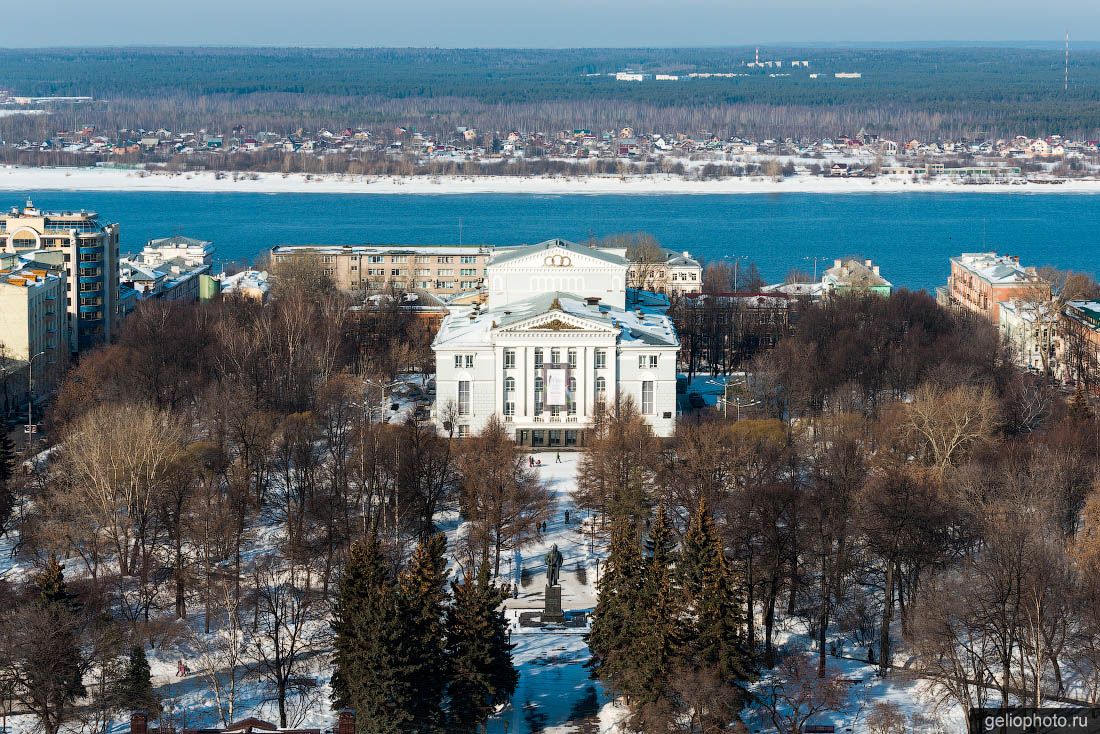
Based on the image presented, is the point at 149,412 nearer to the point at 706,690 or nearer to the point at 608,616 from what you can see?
the point at 608,616

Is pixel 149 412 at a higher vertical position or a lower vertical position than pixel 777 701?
higher

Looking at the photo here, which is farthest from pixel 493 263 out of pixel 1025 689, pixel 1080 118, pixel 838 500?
pixel 1080 118

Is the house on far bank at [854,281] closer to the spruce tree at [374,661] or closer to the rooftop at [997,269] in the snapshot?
the rooftop at [997,269]

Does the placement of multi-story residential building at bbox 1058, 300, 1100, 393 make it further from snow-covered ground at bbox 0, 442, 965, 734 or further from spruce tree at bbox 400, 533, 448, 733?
spruce tree at bbox 400, 533, 448, 733

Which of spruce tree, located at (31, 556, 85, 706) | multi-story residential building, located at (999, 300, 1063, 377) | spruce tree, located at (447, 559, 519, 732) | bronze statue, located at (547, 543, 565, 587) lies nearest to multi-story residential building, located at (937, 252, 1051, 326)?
multi-story residential building, located at (999, 300, 1063, 377)

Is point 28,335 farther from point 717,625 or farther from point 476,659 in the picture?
point 717,625

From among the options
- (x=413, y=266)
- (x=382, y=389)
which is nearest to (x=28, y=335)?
(x=382, y=389)

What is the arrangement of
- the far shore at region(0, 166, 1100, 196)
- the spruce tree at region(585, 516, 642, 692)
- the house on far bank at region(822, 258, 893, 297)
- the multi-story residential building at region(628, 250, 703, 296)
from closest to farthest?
the spruce tree at region(585, 516, 642, 692) → the house on far bank at region(822, 258, 893, 297) → the multi-story residential building at region(628, 250, 703, 296) → the far shore at region(0, 166, 1100, 196)
